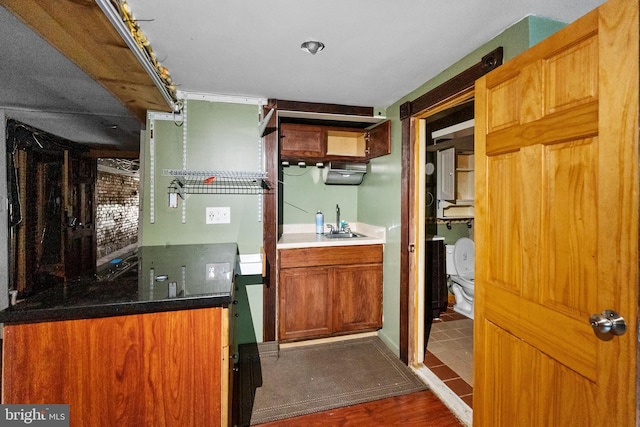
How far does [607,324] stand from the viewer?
84cm

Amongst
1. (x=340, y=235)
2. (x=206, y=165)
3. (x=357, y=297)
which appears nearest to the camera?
(x=206, y=165)

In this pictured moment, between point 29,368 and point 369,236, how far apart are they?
2.50 meters

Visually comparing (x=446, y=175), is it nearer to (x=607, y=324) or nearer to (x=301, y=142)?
(x=301, y=142)

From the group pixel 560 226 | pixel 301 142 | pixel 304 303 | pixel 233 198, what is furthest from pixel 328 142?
pixel 560 226

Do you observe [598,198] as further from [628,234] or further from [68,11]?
[68,11]

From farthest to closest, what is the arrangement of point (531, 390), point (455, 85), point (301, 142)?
1. point (301, 142)
2. point (455, 85)
3. point (531, 390)

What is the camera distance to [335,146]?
302 centimetres

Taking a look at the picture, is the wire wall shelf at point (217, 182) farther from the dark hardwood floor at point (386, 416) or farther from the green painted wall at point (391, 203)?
→ the dark hardwood floor at point (386, 416)

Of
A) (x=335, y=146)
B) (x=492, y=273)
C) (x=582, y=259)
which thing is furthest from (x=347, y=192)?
(x=582, y=259)

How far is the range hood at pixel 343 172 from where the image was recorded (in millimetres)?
2930

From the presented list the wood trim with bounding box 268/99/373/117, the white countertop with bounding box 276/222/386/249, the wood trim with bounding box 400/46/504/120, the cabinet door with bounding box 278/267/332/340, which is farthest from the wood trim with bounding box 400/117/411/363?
the cabinet door with bounding box 278/267/332/340

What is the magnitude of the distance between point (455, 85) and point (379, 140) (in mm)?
993

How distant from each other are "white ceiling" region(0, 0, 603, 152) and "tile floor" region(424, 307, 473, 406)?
7.48ft

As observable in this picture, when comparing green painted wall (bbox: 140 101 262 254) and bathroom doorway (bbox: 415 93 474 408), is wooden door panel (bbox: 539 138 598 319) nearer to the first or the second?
bathroom doorway (bbox: 415 93 474 408)
